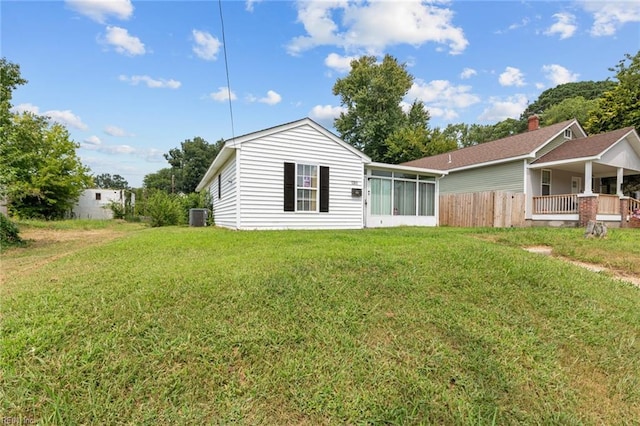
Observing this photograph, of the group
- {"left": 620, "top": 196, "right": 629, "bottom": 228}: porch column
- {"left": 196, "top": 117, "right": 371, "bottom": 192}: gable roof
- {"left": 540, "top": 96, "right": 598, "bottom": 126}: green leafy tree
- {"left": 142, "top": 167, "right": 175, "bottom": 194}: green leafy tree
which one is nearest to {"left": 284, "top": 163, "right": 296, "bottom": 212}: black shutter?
{"left": 196, "top": 117, "right": 371, "bottom": 192}: gable roof

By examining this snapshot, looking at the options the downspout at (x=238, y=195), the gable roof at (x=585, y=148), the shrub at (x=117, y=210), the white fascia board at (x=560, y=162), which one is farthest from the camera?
the shrub at (x=117, y=210)

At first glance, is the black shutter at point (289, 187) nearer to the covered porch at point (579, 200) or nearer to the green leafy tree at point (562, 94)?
the covered porch at point (579, 200)

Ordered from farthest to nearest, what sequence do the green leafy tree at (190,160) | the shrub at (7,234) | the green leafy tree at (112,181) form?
the green leafy tree at (112,181)
the green leafy tree at (190,160)
the shrub at (7,234)

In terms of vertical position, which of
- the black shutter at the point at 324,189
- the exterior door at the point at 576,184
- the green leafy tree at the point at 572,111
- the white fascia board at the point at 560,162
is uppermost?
the green leafy tree at the point at 572,111

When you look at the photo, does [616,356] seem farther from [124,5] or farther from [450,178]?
[450,178]

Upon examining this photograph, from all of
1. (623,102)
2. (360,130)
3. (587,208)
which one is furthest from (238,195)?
(360,130)

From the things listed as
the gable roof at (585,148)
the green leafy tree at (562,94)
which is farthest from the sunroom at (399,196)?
the green leafy tree at (562,94)

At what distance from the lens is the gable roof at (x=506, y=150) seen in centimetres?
1404

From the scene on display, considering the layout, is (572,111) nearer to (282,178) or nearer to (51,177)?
(282,178)

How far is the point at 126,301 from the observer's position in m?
2.83

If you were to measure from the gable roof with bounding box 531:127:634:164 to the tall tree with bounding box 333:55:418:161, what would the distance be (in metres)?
16.3

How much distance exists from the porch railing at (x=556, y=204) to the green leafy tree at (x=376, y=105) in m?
16.2

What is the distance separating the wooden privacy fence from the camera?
13016 millimetres

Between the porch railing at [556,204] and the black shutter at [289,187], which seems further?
the porch railing at [556,204]
